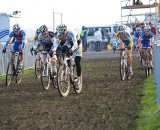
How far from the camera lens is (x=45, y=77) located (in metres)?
14.5

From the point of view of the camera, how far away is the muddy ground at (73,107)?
901 centimetres

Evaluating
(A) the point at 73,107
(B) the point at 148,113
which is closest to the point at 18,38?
(A) the point at 73,107

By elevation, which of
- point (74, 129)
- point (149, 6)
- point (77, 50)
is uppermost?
point (149, 6)

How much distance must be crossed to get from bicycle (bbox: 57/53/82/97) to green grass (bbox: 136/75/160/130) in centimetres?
203

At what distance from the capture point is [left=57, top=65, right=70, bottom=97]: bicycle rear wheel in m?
12.4

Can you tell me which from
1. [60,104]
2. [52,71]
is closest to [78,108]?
[60,104]

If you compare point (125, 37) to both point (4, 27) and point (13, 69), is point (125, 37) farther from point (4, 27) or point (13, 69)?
point (4, 27)

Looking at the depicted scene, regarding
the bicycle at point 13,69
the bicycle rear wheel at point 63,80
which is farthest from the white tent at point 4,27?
the bicycle rear wheel at point 63,80

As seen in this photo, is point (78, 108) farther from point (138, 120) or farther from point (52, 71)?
point (52, 71)

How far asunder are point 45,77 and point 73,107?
361 centimetres

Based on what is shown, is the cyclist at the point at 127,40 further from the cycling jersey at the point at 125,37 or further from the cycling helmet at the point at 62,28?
the cycling helmet at the point at 62,28

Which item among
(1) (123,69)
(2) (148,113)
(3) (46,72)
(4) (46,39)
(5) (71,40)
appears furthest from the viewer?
(1) (123,69)

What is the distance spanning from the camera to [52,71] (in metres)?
14.5

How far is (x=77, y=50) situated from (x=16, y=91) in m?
A: 2.47
